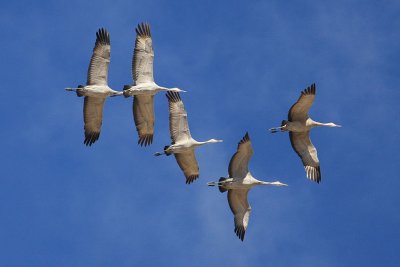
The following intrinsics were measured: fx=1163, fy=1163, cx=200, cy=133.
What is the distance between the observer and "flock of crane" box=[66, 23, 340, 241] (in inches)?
2024

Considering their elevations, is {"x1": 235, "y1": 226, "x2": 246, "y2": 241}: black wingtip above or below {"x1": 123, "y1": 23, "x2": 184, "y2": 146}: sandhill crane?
below

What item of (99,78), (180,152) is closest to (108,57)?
(99,78)

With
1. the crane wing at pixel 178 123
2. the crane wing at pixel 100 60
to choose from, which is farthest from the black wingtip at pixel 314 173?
the crane wing at pixel 100 60

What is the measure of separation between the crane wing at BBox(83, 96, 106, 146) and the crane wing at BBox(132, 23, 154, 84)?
1.95m

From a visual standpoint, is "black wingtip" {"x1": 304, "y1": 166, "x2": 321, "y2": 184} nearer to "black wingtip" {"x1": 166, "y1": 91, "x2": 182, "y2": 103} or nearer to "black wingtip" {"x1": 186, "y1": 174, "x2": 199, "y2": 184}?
"black wingtip" {"x1": 186, "y1": 174, "x2": 199, "y2": 184}

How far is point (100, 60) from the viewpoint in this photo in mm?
52031

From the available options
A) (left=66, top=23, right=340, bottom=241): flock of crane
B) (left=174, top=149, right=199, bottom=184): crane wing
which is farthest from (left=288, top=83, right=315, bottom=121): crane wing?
(left=174, top=149, right=199, bottom=184): crane wing

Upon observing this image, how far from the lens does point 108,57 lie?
2051 inches

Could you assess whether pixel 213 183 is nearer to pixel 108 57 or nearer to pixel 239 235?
pixel 239 235

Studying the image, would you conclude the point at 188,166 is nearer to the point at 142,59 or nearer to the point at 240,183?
the point at 240,183

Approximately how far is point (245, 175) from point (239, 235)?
9.27 feet

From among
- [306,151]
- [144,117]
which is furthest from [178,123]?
[306,151]

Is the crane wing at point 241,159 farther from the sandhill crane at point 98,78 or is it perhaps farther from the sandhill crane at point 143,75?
the sandhill crane at point 98,78

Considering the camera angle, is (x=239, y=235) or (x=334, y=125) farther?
(x=334, y=125)
